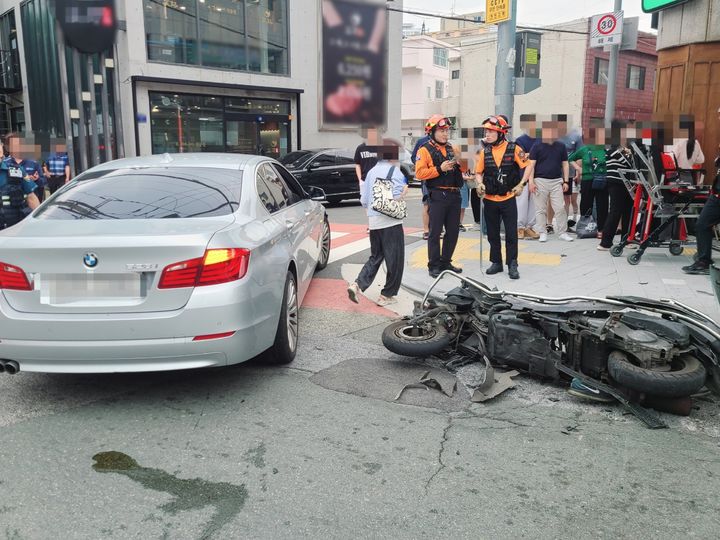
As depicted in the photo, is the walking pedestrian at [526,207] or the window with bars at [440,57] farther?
the window with bars at [440,57]

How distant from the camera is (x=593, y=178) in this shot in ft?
32.2

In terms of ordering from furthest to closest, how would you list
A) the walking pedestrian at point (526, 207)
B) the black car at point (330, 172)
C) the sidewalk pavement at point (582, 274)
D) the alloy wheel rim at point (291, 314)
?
1. the black car at point (330, 172)
2. the walking pedestrian at point (526, 207)
3. the sidewalk pavement at point (582, 274)
4. the alloy wheel rim at point (291, 314)

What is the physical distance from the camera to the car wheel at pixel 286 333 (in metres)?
4.37

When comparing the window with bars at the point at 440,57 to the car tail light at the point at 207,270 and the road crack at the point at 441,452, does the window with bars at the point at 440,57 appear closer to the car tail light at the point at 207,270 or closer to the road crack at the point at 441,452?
the car tail light at the point at 207,270

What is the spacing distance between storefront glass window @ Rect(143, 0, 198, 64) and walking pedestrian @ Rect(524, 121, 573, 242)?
13.5 meters

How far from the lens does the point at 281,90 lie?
2131 cm

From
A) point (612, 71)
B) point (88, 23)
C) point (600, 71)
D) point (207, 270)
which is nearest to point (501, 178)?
point (207, 270)

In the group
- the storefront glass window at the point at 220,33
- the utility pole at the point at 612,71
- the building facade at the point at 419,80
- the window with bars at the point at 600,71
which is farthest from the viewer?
the building facade at the point at 419,80

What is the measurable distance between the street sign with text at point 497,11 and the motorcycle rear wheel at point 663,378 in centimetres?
715

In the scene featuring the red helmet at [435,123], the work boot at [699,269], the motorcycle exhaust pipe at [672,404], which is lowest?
the motorcycle exhaust pipe at [672,404]

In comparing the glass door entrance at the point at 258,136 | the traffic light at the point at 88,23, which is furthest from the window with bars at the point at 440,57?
the traffic light at the point at 88,23

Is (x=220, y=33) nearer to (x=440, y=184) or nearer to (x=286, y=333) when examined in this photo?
(x=440, y=184)

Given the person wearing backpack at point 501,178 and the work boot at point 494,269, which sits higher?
the person wearing backpack at point 501,178

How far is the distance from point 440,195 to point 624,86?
111ft
